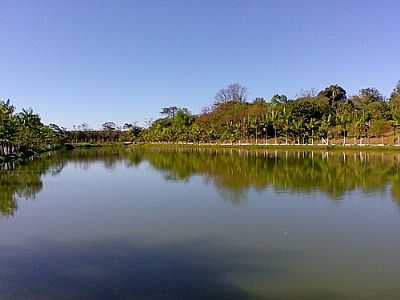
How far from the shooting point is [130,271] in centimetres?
617

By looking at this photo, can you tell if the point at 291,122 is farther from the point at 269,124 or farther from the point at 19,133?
the point at 19,133

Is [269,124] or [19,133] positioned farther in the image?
[269,124]

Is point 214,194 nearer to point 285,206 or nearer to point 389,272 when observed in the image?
point 285,206

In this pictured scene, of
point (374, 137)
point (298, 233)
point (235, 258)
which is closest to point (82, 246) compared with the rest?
point (235, 258)

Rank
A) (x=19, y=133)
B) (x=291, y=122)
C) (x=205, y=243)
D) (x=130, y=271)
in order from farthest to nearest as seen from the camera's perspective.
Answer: (x=291, y=122) < (x=19, y=133) < (x=205, y=243) < (x=130, y=271)

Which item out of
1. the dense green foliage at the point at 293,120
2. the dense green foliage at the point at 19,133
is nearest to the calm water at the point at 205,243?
the dense green foliage at the point at 19,133

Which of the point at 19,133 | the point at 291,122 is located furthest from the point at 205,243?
the point at 291,122

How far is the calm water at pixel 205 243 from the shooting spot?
217 inches

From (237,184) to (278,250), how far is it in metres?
8.89

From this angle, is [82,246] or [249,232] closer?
[82,246]

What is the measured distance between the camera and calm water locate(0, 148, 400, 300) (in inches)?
217

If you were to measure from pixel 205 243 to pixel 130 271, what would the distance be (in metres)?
1.87

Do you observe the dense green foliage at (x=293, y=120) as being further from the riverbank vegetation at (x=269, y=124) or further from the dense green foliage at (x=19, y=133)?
the dense green foliage at (x=19, y=133)

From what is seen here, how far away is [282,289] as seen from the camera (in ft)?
17.7
